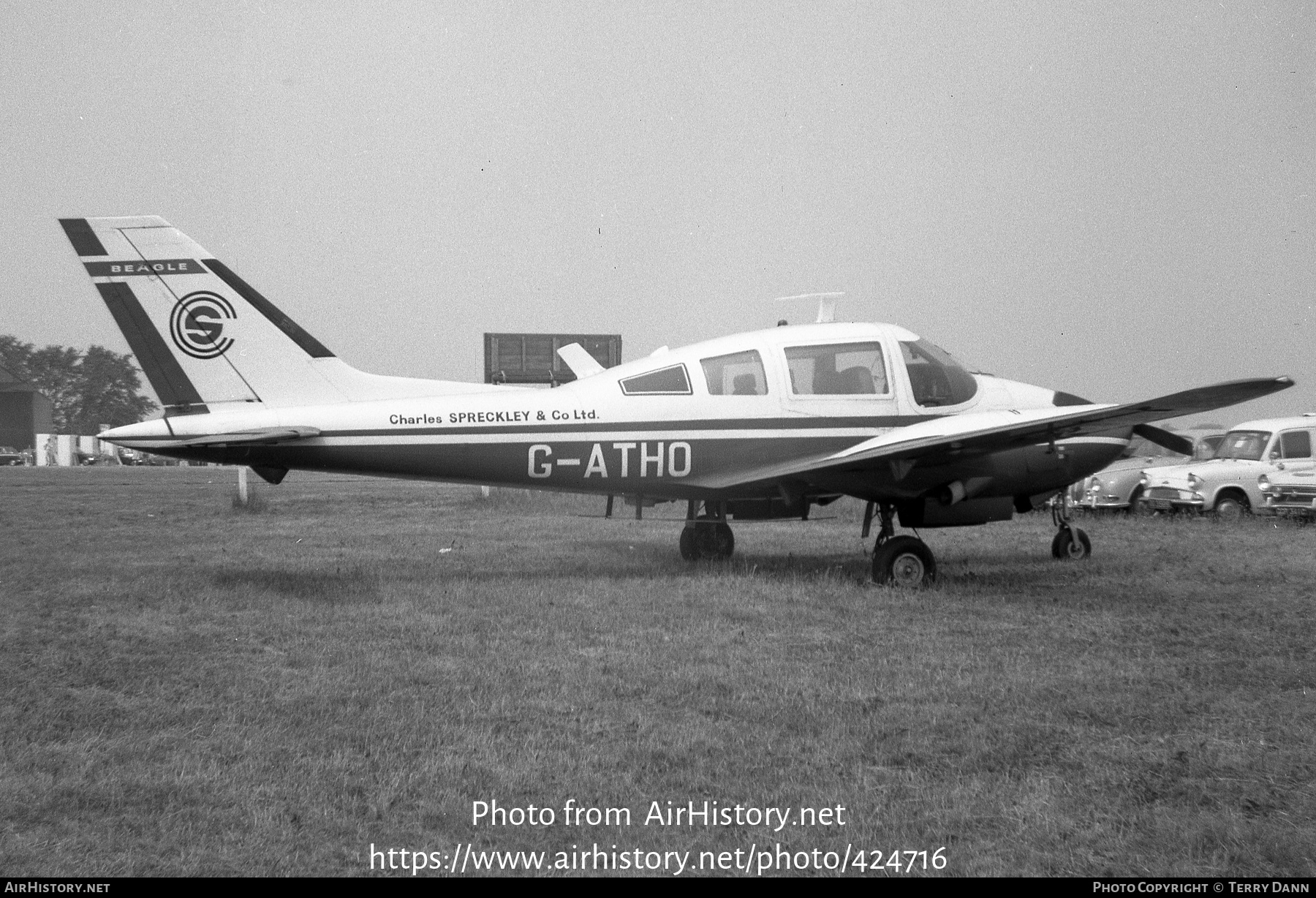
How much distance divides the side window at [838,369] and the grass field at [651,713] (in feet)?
6.42

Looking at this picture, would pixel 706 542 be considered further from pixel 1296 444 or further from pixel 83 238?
pixel 1296 444

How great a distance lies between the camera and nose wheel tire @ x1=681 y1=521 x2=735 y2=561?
1200cm

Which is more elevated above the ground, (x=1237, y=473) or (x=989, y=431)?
(x=989, y=431)

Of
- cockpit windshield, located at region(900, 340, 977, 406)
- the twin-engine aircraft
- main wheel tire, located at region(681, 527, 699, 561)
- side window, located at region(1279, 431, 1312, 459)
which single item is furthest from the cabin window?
side window, located at region(1279, 431, 1312, 459)

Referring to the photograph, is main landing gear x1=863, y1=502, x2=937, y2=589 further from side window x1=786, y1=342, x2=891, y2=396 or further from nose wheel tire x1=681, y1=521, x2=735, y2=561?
nose wheel tire x1=681, y1=521, x2=735, y2=561

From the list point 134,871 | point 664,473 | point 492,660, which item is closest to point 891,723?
point 492,660

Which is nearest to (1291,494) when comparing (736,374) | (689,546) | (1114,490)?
(1114,490)

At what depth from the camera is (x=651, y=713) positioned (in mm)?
5355

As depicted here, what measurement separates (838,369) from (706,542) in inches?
103

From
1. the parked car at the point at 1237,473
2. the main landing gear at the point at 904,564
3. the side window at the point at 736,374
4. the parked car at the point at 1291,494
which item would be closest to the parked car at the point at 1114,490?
the parked car at the point at 1237,473

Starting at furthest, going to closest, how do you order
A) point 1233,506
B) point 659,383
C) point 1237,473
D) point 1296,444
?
point 1296,444
point 1237,473
point 1233,506
point 659,383

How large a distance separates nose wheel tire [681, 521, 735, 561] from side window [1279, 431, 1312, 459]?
42.7ft

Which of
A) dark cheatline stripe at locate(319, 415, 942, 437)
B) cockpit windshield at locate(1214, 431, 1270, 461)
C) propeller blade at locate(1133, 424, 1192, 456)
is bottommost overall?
cockpit windshield at locate(1214, 431, 1270, 461)

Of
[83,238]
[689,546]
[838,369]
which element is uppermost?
[83,238]
